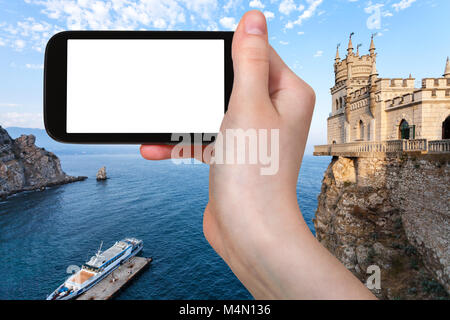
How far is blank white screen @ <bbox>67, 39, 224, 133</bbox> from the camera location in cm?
279

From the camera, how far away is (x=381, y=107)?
20.5 m

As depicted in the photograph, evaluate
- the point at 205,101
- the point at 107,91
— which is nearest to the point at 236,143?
the point at 205,101

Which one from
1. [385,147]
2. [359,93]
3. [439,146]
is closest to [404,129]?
[385,147]

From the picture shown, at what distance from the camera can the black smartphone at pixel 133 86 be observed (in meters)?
2.78

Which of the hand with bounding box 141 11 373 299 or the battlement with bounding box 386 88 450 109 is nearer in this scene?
the hand with bounding box 141 11 373 299

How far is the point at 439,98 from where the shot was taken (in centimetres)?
1628

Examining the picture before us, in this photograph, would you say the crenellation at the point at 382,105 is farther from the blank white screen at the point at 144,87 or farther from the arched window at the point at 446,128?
the blank white screen at the point at 144,87

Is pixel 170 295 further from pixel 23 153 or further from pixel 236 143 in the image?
pixel 23 153

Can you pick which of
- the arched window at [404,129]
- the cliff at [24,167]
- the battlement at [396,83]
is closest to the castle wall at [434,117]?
the arched window at [404,129]

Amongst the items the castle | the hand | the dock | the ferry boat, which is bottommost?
the dock

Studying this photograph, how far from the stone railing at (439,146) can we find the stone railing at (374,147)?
11.9 inches

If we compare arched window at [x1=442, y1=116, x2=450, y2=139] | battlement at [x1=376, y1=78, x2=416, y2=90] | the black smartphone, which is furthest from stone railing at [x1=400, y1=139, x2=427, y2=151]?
the black smartphone

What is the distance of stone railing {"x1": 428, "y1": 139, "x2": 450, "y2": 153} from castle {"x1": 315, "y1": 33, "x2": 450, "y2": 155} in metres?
0.14

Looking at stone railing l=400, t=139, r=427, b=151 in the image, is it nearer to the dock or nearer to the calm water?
the calm water
